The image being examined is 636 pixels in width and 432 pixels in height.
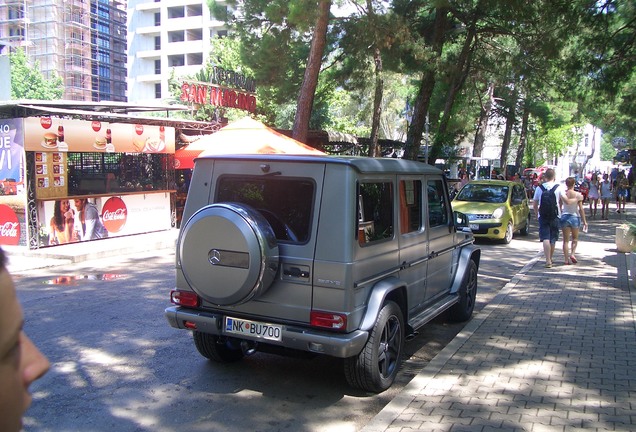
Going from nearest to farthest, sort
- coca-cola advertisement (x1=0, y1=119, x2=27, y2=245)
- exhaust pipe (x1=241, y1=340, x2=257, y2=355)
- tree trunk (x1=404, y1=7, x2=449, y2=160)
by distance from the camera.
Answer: exhaust pipe (x1=241, y1=340, x2=257, y2=355), coca-cola advertisement (x1=0, y1=119, x2=27, y2=245), tree trunk (x1=404, y1=7, x2=449, y2=160)

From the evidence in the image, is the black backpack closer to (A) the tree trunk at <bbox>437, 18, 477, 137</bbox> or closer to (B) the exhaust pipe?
(B) the exhaust pipe

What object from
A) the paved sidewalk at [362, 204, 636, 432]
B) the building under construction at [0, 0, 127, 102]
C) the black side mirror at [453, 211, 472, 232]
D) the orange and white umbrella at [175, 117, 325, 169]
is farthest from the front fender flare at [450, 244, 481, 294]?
the building under construction at [0, 0, 127, 102]

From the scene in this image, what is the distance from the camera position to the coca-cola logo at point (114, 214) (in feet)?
47.0

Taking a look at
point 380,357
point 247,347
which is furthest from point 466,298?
point 247,347

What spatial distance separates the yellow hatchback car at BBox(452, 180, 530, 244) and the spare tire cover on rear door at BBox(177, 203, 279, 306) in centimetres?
1056

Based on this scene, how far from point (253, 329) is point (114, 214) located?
36.4 feet

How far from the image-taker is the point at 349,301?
4.30 meters

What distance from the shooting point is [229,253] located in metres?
4.41

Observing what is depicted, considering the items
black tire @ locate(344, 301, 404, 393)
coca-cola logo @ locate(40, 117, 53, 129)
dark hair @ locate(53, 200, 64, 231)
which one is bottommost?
black tire @ locate(344, 301, 404, 393)

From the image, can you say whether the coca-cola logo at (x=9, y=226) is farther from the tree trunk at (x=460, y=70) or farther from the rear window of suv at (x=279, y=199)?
the tree trunk at (x=460, y=70)

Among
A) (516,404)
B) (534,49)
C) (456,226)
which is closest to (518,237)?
(534,49)

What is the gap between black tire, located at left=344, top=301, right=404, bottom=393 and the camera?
4.60 m

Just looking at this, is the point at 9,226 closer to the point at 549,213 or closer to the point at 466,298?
the point at 466,298

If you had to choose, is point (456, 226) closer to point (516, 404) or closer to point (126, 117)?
point (516, 404)
